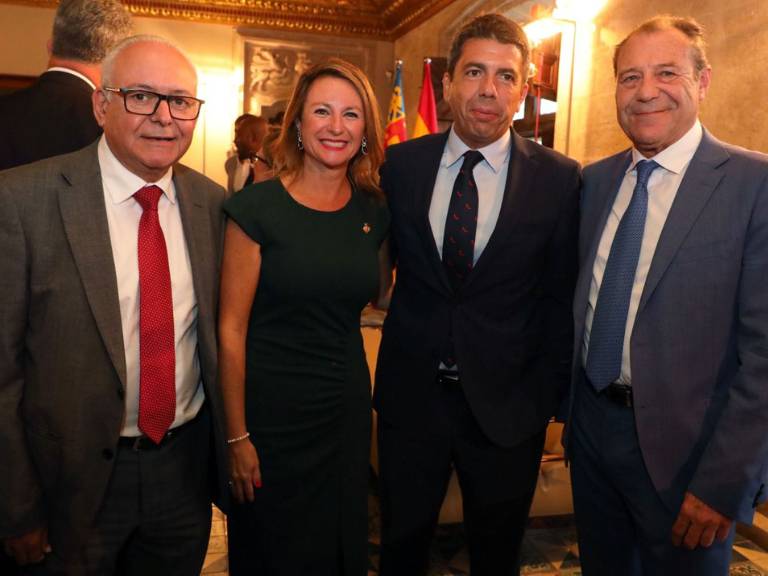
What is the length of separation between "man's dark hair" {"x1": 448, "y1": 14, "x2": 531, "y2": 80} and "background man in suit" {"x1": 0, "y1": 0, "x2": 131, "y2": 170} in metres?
1.08

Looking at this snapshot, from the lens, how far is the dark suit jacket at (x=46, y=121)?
211 centimetres

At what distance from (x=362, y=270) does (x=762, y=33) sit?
235cm

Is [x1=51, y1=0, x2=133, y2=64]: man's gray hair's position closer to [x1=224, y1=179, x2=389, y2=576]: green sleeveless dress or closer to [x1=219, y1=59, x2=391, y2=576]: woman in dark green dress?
[x1=219, y1=59, x2=391, y2=576]: woman in dark green dress

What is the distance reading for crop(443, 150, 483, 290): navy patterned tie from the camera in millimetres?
1882

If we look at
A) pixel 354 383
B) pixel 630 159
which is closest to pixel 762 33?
pixel 630 159

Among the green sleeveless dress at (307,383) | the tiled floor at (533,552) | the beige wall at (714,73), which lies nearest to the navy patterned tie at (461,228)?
the green sleeveless dress at (307,383)

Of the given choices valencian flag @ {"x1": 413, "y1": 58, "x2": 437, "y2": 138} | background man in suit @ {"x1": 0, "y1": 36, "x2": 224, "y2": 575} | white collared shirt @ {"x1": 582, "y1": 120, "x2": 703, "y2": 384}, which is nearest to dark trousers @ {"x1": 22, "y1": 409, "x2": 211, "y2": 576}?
background man in suit @ {"x1": 0, "y1": 36, "x2": 224, "y2": 575}

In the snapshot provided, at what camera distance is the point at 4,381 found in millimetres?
1401

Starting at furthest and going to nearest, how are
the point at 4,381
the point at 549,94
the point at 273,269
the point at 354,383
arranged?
the point at 549,94 < the point at 354,383 < the point at 273,269 < the point at 4,381

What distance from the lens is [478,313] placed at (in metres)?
1.89

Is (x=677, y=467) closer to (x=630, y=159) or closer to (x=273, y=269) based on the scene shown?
(x=630, y=159)

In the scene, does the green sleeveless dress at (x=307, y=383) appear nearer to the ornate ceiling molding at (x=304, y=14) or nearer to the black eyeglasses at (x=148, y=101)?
the black eyeglasses at (x=148, y=101)

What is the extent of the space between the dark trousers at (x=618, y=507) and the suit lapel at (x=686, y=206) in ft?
1.08

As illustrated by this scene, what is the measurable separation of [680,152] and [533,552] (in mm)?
1945
